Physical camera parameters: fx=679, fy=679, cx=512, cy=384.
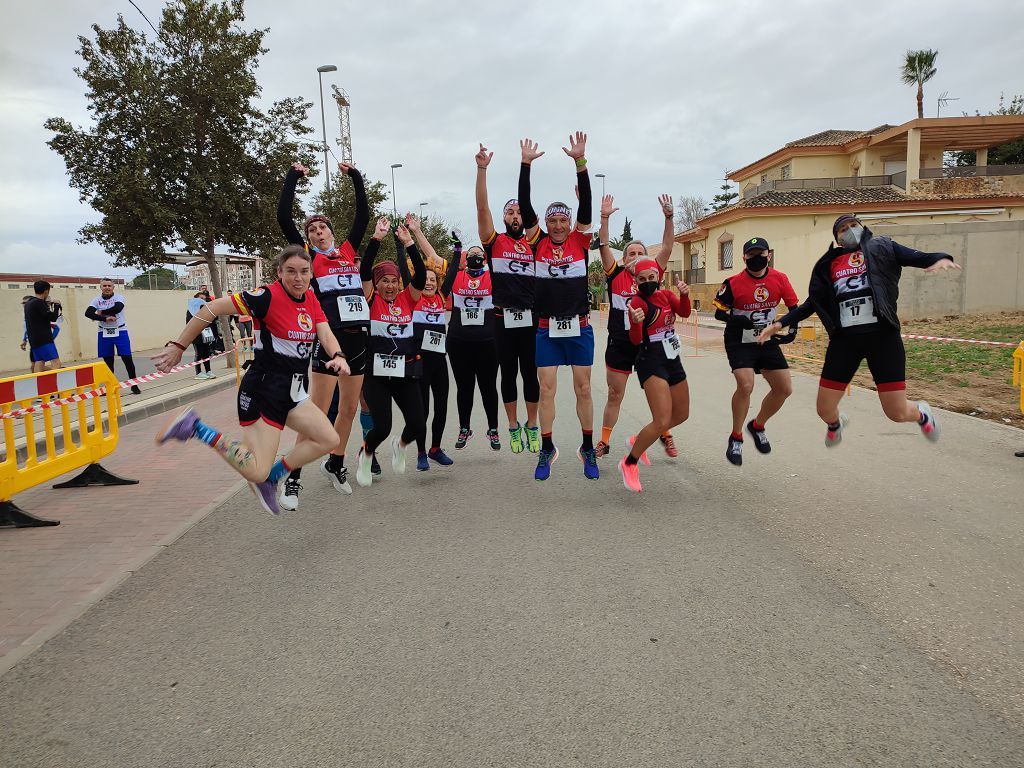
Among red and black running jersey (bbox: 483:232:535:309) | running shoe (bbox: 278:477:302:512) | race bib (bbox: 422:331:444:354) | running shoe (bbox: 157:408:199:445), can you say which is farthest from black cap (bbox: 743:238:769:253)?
running shoe (bbox: 157:408:199:445)

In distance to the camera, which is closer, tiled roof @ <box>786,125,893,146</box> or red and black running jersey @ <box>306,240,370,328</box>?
red and black running jersey @ <box>306,240,370,328</box>

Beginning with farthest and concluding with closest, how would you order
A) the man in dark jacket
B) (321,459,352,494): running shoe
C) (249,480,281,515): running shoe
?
(321,459,352,494): running shoe, the man in dark jacket, (249,480,281,515): running shoe

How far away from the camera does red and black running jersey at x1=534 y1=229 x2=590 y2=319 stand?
19.7 ft

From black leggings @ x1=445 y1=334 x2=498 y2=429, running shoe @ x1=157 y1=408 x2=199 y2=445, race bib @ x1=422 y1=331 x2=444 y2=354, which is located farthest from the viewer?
black leggings @ x1=445 y1=334 x2=498 y2=429

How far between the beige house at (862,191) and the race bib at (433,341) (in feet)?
82.3

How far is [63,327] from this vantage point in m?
21.8

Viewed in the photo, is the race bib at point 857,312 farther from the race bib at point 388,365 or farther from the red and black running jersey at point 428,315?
the race bib at point 388,365

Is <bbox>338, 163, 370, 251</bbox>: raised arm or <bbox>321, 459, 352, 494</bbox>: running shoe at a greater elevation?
<bbox>338, 163, 370, 251</bbox>: raised arm

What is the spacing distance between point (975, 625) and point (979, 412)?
7004mm

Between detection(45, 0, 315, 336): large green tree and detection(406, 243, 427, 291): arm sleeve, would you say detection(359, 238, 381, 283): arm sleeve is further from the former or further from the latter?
detection(45, 0, 315, 336): large green tree

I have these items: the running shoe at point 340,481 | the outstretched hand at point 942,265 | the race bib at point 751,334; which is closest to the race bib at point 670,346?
the race bib at point 751,334

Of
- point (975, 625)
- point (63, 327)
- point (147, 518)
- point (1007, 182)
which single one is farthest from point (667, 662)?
point (1007, 182)

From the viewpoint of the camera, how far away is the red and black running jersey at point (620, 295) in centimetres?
638

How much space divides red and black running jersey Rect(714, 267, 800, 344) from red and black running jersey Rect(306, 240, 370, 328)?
3.35 metres
